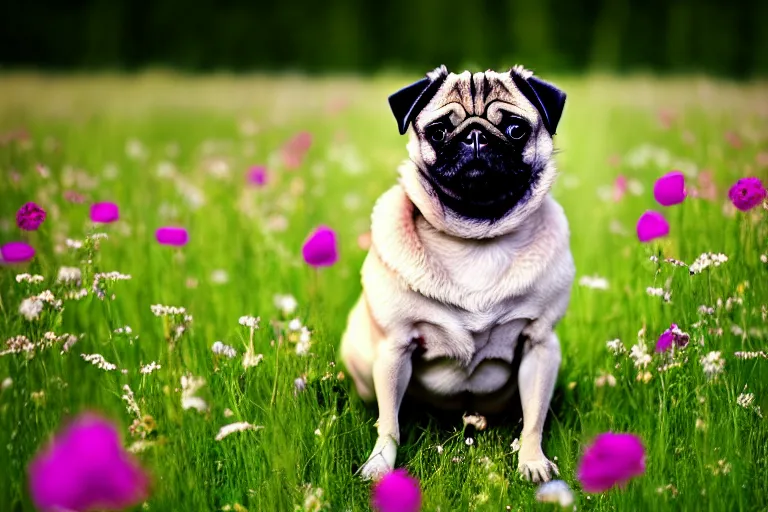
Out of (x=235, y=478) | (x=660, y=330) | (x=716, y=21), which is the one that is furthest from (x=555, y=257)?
(x=716, y=21)

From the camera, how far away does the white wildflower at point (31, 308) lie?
2639 millimetres

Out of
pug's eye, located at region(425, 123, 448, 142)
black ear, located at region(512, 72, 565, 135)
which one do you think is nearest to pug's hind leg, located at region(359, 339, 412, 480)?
pug's eye, located at region(425, 123, 448, 142)

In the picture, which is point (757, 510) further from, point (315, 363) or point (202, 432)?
point (202, 432)

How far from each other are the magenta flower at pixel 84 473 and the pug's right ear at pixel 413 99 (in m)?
1.71

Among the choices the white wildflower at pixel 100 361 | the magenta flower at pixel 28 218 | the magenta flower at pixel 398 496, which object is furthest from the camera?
the magenta flower at pixel 28 218

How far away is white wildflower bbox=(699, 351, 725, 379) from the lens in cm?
274

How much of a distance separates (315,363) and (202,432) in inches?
20.7

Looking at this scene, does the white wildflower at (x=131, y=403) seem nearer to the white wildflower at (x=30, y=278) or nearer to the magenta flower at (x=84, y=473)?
the white wildflower at (x=30, y=278)

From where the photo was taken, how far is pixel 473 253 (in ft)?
9.71

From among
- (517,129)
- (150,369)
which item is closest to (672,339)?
(517,129)

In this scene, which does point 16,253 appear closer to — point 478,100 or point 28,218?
point 28,218

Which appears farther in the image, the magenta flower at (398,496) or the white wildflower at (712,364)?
the white wildflower at (712,364)

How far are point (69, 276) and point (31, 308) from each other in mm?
219

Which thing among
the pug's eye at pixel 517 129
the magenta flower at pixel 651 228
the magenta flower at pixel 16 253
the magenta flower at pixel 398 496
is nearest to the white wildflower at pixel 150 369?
the magenta flower at pixel 16 253
